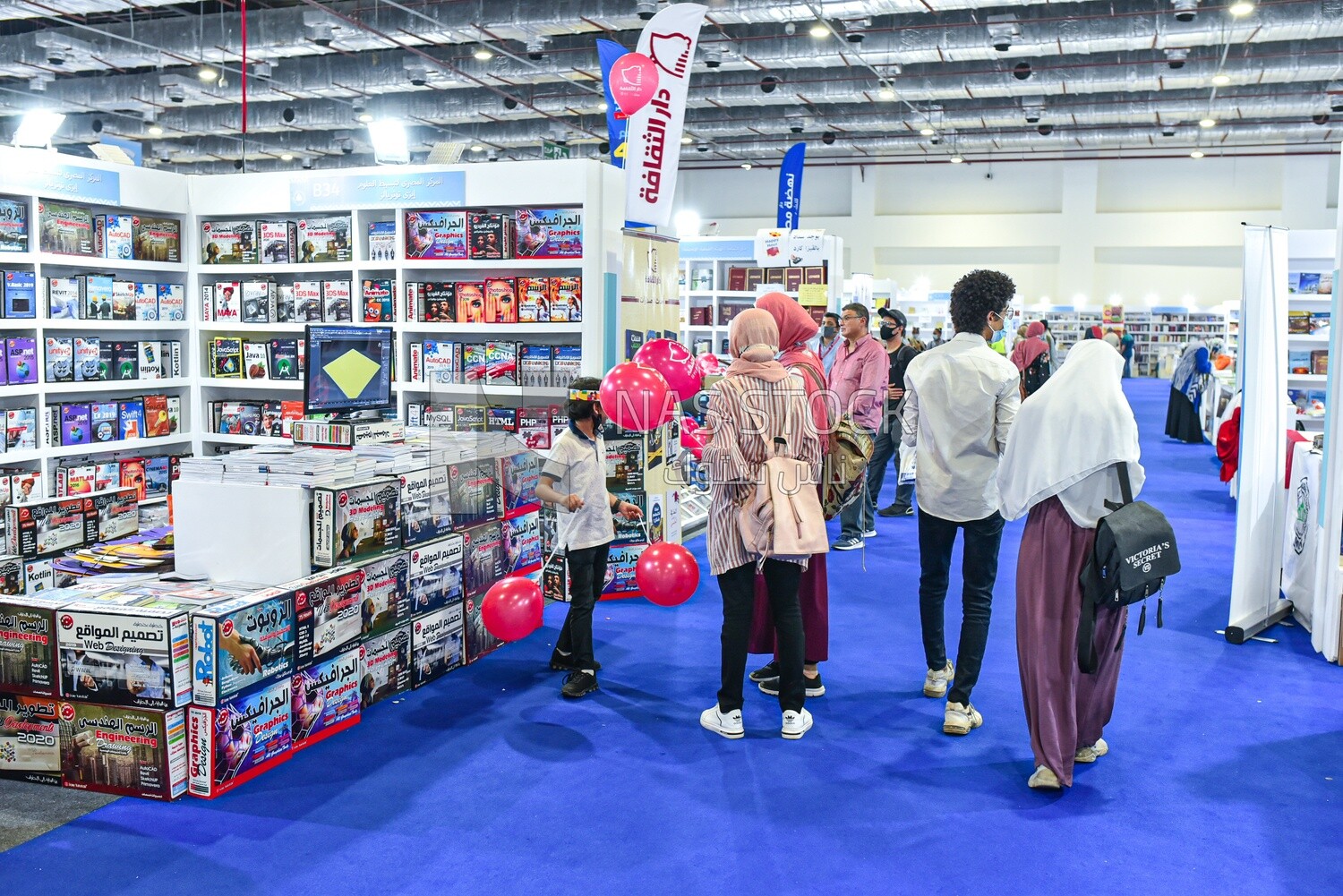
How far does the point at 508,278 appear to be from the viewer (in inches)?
259

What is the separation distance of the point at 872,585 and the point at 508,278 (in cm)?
290

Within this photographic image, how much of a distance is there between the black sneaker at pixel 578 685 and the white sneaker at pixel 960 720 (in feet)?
4.72

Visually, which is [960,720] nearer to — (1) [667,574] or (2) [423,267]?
(1) [667,574]

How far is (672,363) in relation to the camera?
4.84 metres

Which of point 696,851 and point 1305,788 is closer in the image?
point 696,851

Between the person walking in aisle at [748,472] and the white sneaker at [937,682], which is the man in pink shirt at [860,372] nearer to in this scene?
the white sneaker at [937,682]

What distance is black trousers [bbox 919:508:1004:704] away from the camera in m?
4.01

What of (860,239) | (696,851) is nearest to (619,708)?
(696,851)

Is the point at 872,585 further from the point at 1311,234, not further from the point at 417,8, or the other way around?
the point at 417,8

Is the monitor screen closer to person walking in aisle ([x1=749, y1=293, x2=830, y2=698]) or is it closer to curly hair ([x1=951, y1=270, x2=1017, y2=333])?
person walking in aisle ([x1=749, y1=293, x2=830, y2=698])

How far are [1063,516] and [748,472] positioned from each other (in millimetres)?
1054

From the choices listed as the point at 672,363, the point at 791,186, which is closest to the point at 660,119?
the point at 672,363

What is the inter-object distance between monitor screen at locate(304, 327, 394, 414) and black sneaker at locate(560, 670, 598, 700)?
5.27ft

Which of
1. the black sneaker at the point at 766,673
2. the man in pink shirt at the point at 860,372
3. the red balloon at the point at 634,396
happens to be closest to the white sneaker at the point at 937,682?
the black sneaker at the point at 766,673
